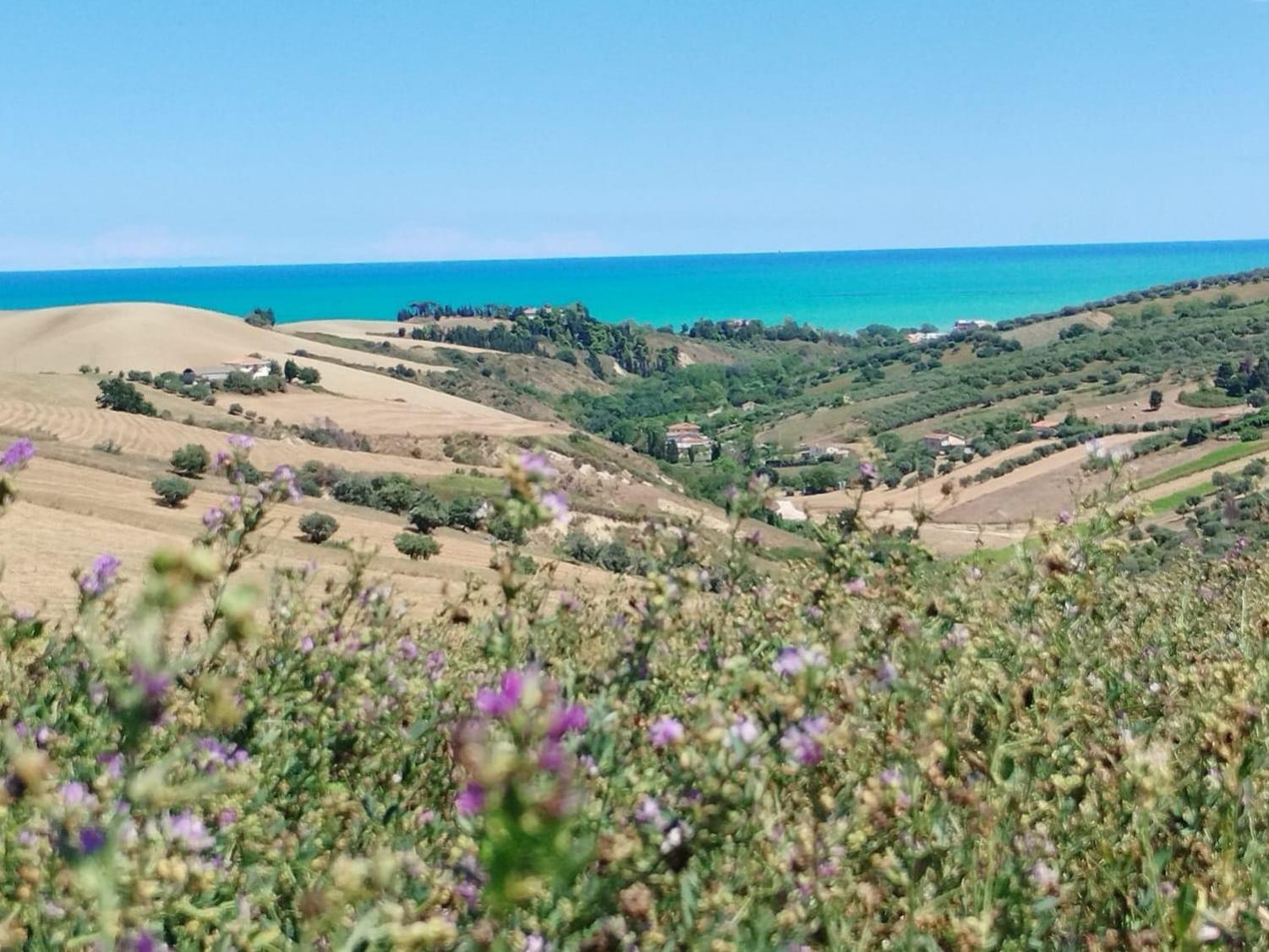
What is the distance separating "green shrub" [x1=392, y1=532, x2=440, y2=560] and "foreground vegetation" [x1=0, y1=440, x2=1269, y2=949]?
19.8m

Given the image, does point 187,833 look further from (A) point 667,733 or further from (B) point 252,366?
(B) point 252,366

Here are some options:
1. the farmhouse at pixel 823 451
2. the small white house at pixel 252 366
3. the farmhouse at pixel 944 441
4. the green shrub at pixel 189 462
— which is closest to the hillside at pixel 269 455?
the green shrub at pixel 189 462

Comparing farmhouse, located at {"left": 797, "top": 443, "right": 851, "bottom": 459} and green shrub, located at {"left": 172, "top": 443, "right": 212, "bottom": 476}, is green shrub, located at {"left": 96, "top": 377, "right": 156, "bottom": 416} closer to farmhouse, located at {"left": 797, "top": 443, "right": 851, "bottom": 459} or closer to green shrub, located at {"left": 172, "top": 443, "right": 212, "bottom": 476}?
green shrub, located at {"left": 172, "top": 443, "right": 212, "bottom": 476}

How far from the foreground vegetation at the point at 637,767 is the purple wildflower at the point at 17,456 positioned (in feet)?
0.08

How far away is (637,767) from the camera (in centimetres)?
261

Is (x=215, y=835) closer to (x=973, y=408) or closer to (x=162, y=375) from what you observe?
(x=162, y=375)

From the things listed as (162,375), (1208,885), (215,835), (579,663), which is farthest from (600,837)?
(162,375)

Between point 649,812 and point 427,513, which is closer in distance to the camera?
point 649,812

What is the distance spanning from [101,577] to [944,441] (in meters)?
90.4

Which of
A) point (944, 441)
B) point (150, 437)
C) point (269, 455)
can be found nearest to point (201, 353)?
point (150, 437)

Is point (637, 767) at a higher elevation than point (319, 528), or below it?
higher

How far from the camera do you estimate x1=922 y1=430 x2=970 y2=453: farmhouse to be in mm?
82812

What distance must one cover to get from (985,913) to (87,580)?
2.41m

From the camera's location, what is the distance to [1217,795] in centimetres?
280
